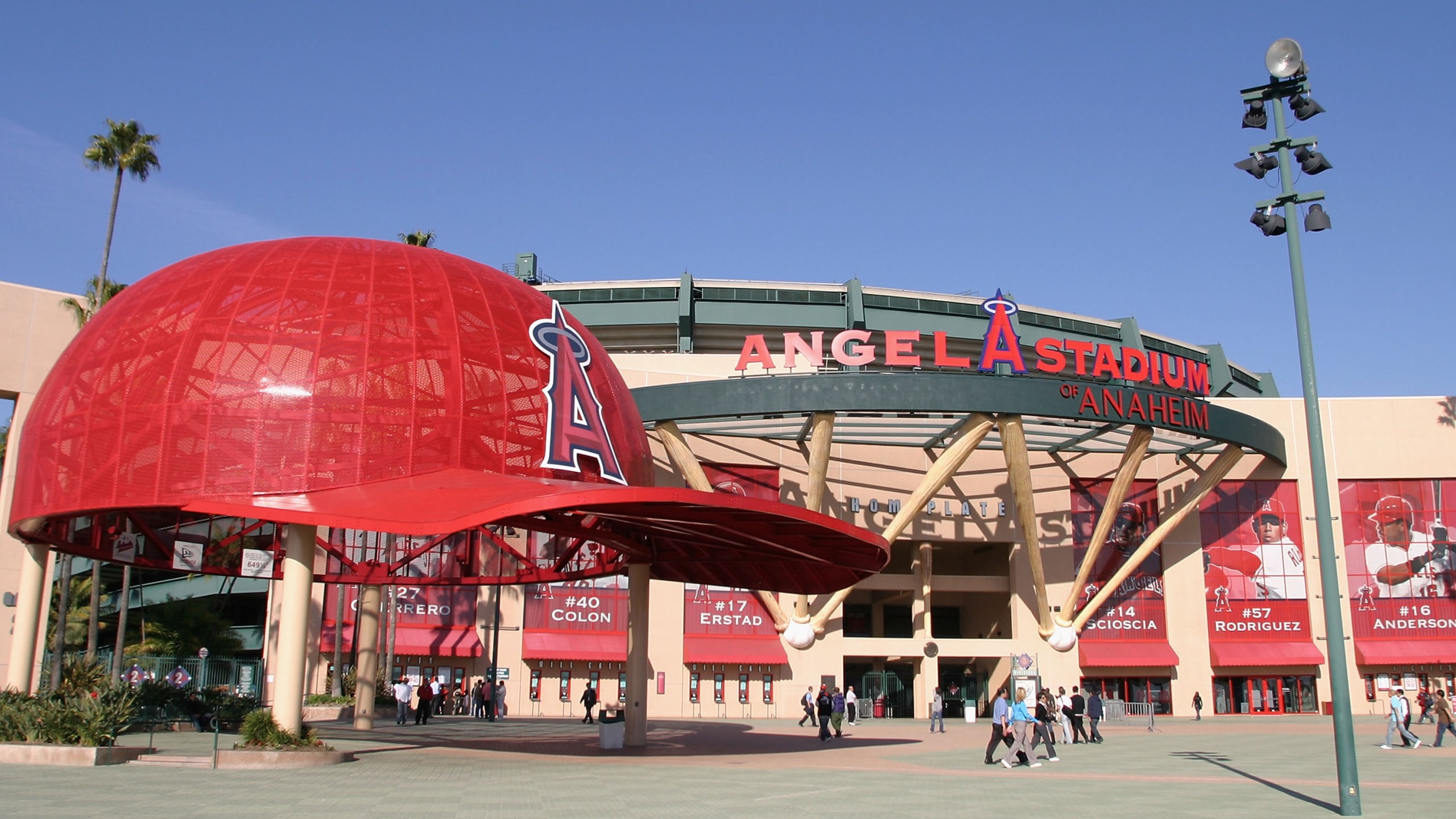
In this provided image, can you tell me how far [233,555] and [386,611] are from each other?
484 inches

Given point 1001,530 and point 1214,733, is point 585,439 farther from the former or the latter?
point 1001,530

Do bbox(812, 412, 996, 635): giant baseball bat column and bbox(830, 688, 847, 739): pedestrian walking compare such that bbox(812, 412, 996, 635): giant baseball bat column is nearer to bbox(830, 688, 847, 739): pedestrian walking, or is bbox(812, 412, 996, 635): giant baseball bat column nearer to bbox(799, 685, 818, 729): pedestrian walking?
bbox(799, 685, 818, 729): pedestrian walking

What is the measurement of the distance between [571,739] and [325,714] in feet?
38.1

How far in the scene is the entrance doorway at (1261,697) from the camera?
5182 centimetres

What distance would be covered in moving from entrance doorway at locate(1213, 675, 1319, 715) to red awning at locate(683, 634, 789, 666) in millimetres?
20629

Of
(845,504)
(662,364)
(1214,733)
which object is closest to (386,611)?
(662,364)

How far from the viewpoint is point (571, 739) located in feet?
104

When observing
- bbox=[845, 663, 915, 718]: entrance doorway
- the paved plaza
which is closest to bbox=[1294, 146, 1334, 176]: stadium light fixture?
the paved plaza

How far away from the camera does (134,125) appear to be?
4238cm

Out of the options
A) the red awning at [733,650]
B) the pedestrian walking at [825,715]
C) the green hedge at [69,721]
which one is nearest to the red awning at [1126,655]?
the red awning at [733,650]

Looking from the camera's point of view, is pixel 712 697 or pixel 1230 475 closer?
pixel 712 697

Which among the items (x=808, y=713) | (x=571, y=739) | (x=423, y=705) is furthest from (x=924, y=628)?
(x=423, y=705)

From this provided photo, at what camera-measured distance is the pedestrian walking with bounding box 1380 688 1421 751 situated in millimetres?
29141

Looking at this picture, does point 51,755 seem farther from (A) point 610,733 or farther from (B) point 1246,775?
(B) point 1246,775
